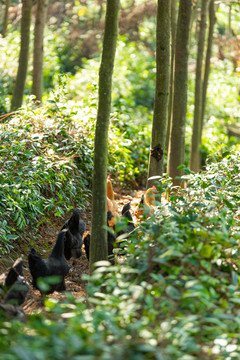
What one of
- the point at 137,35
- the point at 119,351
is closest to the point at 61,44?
the point at 137,35

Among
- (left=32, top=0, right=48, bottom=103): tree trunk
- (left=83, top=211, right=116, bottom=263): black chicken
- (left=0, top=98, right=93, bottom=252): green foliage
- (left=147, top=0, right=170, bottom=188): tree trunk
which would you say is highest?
(left=32, top=0, right=48, bottom=103): tree trunk

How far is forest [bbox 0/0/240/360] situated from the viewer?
9.64 ft

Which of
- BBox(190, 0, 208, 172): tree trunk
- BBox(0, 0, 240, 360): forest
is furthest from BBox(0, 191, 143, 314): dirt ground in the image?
BBox(190, 0, 208, 172): tree trunk

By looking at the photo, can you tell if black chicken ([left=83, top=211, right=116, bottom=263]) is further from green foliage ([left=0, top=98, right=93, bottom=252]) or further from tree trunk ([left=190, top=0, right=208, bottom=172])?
tree trunk ([left=190, top=0, right=208, bottom=172])

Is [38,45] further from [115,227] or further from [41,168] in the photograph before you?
[115,227]

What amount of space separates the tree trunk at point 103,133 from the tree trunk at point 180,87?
10.0 ft

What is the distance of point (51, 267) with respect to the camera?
4938 millimetres

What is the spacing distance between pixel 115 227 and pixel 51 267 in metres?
1.29

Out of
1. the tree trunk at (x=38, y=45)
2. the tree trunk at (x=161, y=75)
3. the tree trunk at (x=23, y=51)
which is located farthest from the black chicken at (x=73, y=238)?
the tree trunk at (x=38, y=45)

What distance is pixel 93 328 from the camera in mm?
2906

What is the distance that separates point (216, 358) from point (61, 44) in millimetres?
20174

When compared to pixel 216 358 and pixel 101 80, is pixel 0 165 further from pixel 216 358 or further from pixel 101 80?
pixel 216 358

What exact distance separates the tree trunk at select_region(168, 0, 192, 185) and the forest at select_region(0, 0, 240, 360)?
0.9 inches

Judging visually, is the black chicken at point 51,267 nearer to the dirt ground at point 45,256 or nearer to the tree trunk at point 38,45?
the dirt ground at point 45,256
